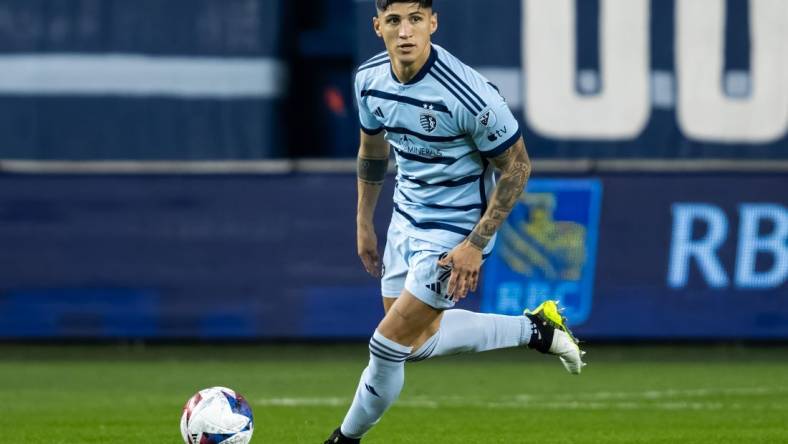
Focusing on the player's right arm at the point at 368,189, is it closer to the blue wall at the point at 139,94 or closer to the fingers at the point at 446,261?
the fingers at the point at 446,261

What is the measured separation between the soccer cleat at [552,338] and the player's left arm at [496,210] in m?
0.71

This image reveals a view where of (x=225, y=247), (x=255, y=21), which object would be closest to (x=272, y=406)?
Answer: (x=225, y=247)

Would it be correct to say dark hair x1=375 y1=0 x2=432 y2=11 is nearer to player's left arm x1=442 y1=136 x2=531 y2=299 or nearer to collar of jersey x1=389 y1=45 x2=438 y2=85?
collar of jersey x1=389 y1=45 x2=438 y2=85

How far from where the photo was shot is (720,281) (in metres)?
13.7

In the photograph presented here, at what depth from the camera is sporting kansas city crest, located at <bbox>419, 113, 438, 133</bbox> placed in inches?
277

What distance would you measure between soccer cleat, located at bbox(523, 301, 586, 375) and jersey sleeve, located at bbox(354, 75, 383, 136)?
1159 millimetres

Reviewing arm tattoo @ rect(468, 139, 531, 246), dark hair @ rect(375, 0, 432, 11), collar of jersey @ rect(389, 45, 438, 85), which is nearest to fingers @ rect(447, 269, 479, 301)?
arm tattoo @ rect(468, 139, 531, 246)

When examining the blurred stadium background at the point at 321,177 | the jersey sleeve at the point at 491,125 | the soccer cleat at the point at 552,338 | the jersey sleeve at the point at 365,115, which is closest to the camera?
the jersey sleeve at the point at 491,125

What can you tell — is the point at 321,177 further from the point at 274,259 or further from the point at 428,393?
the point at 428,393

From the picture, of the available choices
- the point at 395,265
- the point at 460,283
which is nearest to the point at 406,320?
the point at 460,283

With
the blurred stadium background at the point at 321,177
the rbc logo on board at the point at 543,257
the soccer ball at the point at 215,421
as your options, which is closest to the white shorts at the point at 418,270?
the soccer ball at the point at 215,421

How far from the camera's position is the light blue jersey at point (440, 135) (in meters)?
6.99

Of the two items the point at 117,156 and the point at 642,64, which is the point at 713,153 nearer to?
the point at 642,64

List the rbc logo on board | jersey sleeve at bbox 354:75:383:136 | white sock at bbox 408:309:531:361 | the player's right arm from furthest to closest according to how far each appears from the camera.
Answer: the rbc logo on board, the player's right arm, white sock at bbox 408:309:531:361, jersey sleeve at bbox 354:75:383:136
